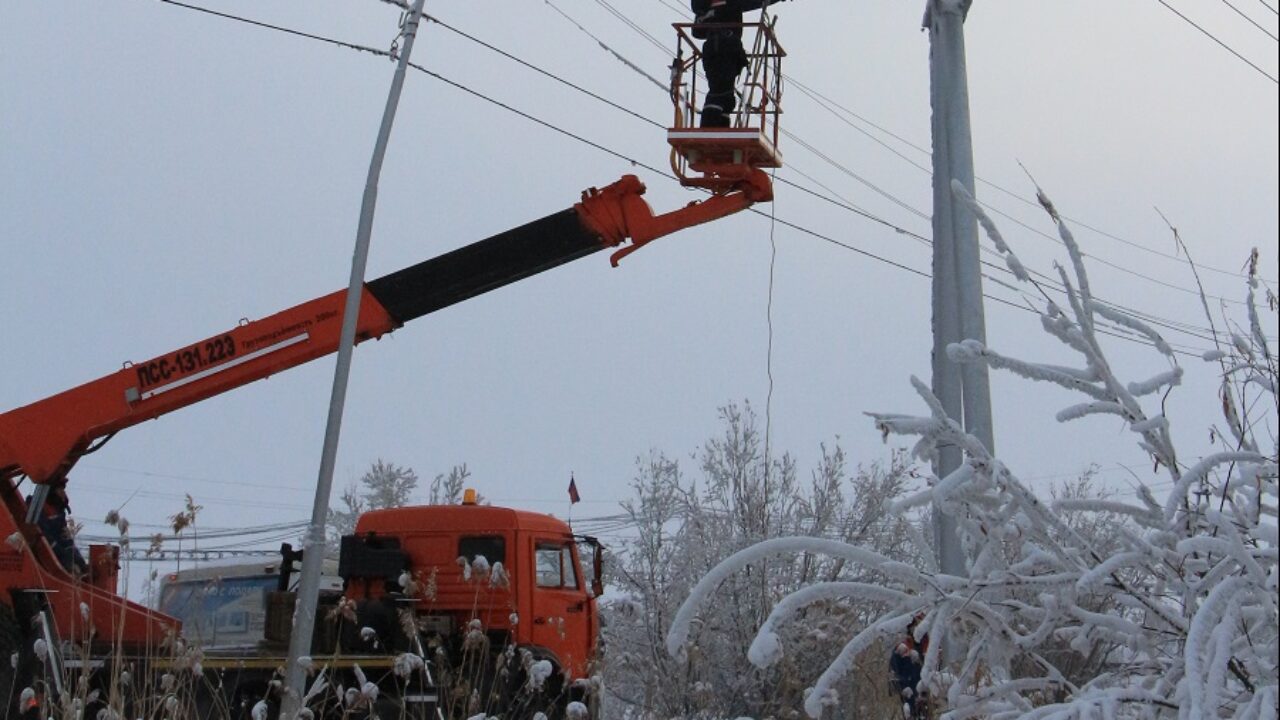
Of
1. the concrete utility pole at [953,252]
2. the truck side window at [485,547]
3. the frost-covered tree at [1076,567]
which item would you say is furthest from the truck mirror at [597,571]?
the frost-covered tree at [1076,567]

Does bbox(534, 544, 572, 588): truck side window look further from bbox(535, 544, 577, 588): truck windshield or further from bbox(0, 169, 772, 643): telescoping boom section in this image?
bbox(0, 169, 772, 643): telescoping boom section

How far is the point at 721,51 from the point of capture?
12.3 m

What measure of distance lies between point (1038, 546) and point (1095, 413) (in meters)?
0.33

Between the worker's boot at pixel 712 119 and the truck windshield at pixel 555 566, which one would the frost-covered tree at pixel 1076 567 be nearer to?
the worker's boot at pixel 712 119

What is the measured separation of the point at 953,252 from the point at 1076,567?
5.97m

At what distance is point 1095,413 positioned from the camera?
3.32 metres

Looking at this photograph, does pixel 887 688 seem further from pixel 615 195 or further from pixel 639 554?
pixel 639 554

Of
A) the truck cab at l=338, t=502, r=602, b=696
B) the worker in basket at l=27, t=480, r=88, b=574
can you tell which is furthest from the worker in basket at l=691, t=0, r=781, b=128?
the worker in basket at l=27, t=480, r=88, b=574

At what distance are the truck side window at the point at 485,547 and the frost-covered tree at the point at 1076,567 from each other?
35.9ft

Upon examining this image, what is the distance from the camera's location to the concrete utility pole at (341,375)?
36.8 ft

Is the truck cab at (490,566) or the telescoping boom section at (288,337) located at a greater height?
the telescoping boom section at (288,337)

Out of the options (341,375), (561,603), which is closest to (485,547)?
(561,603)

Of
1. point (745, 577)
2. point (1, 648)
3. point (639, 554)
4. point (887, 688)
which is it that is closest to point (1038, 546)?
point (887, 688)

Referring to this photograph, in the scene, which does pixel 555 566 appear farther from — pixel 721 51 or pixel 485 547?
pixel 721 51
